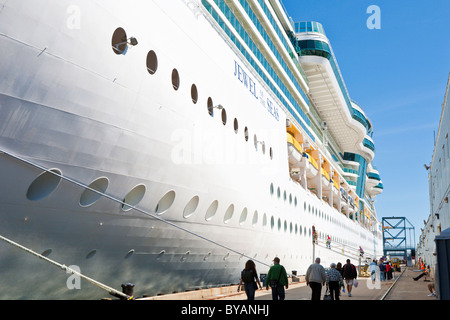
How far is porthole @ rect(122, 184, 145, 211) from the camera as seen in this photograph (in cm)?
752

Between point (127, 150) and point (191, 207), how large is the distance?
102 inches

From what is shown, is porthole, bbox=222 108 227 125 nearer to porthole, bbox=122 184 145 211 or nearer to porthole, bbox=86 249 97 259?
porthole, bbox=122 184 145 211

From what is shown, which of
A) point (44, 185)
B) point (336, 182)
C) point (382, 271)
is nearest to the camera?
point (44, 185)

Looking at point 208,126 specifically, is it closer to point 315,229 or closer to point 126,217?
point 126,217

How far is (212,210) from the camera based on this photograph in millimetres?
10297

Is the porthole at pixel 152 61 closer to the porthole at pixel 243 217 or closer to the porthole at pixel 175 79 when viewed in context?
the porthole at pixel 175 79

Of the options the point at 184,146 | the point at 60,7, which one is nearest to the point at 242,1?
the point at 184,146

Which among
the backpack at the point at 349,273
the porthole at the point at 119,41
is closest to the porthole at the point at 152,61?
the porthole at the point at 119,41

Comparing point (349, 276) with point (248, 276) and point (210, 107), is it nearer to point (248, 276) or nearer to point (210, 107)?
point (248, 276)

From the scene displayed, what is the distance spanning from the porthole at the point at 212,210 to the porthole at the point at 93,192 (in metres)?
3.47

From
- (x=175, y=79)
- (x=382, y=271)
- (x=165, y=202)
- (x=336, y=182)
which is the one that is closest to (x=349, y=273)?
(x=165, y=202)

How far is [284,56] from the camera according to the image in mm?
22703

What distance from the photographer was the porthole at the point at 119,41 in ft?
23.6

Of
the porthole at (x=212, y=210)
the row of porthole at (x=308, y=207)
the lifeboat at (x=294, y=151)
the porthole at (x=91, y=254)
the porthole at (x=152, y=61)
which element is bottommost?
the porthole at (x=91, y=254)
